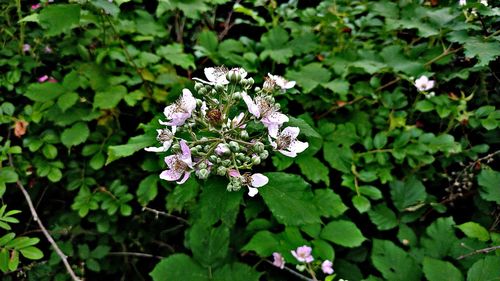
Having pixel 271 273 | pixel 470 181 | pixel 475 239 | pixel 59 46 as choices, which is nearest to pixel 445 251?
pixel 475 239

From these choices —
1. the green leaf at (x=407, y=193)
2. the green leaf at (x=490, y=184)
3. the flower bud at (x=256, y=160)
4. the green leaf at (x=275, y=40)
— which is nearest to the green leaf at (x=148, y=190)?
the flower bud at (x=256, y=160)

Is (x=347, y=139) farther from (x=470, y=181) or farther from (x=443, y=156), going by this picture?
(x=470, y=181)

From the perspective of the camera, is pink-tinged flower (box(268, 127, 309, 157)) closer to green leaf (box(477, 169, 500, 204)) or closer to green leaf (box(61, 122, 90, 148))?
green leaf (box(477, 169, 500, 204))

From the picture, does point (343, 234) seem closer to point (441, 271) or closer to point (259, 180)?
point (441, 271)

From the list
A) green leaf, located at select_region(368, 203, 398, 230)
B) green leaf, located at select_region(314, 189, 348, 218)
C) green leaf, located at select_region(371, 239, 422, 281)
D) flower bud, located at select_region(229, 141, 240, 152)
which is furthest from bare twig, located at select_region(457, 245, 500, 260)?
flower bud, located at select_region(229, 141, 240, 152)

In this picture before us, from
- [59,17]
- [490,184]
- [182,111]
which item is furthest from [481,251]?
[59,17]

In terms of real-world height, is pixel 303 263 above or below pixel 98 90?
below

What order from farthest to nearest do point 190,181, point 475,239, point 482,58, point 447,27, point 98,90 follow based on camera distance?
point 98,90 < point 447,27 < point 475,239 < point 482,58 < point 190,181

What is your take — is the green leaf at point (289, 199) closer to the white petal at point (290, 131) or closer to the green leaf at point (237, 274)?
the white petal at point (290, 131)
